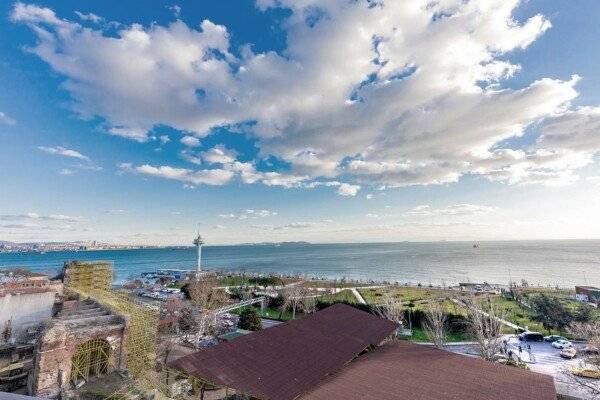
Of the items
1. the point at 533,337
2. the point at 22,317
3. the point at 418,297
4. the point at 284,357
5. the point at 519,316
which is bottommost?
the point at 519,316

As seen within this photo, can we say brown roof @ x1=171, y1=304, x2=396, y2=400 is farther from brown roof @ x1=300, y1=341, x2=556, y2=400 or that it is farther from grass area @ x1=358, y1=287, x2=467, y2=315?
grass area @ x1=358, y1=287, x2=467, y2=315

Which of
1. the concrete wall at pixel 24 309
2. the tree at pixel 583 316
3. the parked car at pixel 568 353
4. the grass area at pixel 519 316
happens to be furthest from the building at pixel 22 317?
the tree at pixel 583 316

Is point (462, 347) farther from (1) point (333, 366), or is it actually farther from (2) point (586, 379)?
(1) point (333, 366)

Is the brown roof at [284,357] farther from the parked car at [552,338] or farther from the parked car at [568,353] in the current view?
the parked car at [552,338]

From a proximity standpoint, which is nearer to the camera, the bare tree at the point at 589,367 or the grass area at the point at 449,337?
the bare tree at the point at 589,367

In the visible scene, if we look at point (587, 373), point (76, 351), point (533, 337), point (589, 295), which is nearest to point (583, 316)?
point (533, 337)

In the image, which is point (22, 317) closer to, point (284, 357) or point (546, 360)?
point (284, 357)

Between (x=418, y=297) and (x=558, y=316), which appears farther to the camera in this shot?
(x=418, y=297)

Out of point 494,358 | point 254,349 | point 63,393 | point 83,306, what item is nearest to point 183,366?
point 254,349
